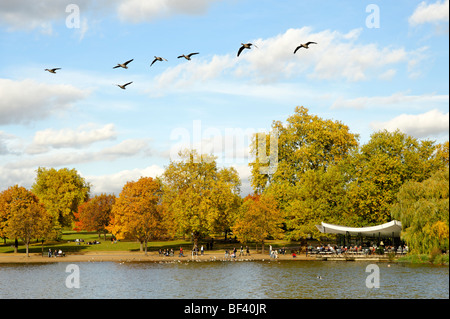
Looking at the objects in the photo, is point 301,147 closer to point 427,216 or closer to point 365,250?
point 365,250

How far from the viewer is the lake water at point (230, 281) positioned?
40.7 metres

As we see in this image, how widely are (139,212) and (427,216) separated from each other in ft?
138

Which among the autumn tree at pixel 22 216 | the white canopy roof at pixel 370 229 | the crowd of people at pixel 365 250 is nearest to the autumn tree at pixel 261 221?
the crowd of people at pixel 365 250

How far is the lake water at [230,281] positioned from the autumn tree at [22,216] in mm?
13767

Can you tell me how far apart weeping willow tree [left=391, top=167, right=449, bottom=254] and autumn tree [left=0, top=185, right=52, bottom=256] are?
168ft

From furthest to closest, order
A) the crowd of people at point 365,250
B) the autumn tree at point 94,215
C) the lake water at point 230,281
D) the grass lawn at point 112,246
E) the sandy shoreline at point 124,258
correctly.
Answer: the autumn tree at point 94,215
the grass lawn at point 112,246
the sandy shoreline at point 124,258
the crowd of people at point 365,250
the lake water at point 230,281

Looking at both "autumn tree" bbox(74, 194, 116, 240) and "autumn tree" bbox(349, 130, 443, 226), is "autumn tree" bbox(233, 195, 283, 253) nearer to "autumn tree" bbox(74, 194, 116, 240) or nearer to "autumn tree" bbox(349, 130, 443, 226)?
"autumn tree" bbox(349, 130, 443, 226)

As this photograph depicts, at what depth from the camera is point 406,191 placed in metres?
57.4

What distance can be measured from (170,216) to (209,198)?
20.9 feet

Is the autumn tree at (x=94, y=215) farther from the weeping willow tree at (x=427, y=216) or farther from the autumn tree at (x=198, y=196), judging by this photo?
the weeping willow tree at (x=427, y=216)

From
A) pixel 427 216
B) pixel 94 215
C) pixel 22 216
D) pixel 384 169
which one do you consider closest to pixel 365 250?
pixel 384 169

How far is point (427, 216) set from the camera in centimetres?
5094
